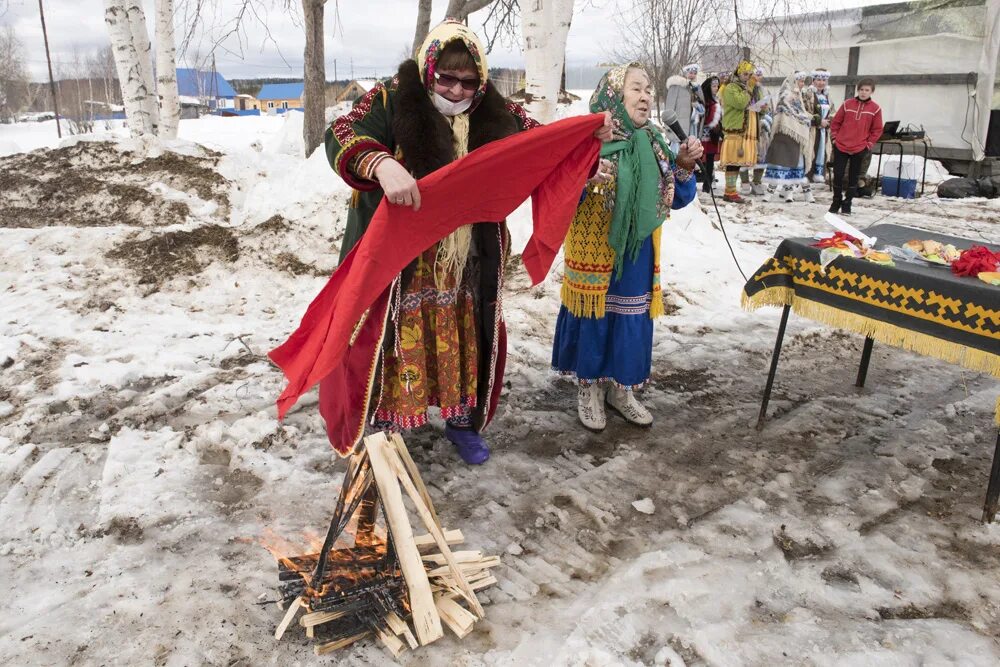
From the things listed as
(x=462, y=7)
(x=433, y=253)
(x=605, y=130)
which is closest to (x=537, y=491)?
(x=433, y=253)

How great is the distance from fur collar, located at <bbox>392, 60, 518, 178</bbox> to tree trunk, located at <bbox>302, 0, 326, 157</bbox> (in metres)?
7.06

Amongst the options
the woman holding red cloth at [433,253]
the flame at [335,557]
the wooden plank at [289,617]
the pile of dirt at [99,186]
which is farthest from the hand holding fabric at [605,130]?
the pile of dirt at [99,186]

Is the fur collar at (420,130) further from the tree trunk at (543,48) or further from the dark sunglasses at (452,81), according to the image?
the tree trunk at (543,48)

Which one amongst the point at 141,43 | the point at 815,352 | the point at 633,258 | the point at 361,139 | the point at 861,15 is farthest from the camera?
the point at 861,15

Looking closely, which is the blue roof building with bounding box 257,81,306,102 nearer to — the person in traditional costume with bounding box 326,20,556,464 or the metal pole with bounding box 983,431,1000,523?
the person in traditional costume with bounding box 326,20,556,464

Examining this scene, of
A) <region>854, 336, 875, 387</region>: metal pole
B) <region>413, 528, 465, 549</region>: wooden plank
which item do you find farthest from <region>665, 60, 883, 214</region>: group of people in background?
<region>413, 528, 465, 549</region>: wooden plank

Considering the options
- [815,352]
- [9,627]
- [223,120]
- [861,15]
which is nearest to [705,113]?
[861,15]

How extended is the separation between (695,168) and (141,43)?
950 centimetres

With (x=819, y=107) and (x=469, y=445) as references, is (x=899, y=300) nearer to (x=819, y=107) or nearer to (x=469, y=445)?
(x=469, y=445)

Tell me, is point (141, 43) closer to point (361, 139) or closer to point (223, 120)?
point (361, 139)

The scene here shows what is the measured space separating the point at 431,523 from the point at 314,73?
28.4 feet

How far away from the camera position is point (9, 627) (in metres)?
2.23

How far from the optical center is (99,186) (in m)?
7.46

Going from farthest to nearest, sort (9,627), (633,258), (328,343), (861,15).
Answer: (861,15)
(633,258)
(328,343)
(9,627)
